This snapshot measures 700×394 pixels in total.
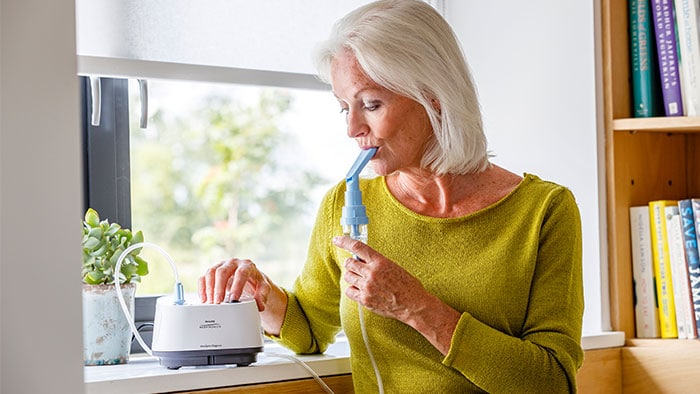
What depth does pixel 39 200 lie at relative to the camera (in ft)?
3.02

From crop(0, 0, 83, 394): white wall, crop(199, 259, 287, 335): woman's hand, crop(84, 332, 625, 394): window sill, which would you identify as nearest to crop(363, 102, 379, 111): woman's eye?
crop(199, 259, 287, 335): woman's hand

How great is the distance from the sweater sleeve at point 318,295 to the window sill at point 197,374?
3cm

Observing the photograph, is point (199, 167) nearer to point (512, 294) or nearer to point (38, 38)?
point (512, 294)

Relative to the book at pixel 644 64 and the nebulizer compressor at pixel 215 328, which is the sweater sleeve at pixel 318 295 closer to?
the nebulizer compressor at pixel 215 328

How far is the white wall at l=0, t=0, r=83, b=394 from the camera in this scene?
2.97 feet

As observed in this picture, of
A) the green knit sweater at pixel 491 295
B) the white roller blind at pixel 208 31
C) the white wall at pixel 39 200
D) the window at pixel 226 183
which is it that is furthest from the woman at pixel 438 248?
the window at pixel 226 183

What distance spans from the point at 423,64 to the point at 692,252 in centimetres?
75

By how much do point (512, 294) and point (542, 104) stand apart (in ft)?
2.26

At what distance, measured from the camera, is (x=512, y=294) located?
155 cm

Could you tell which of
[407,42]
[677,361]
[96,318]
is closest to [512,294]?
[407,42]

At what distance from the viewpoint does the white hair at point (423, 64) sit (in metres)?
1.52

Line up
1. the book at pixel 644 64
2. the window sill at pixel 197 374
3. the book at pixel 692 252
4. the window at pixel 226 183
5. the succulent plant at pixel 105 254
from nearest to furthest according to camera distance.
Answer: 1. the window sill at pixel 197 374
2. the succulent plant at pixel 105 254
3. the book at pixel 692 252
4. the book at pixel 644 64
5. the window at pixel 226 183

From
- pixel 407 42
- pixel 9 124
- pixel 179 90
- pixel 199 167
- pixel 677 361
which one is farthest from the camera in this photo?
pixel 199 167

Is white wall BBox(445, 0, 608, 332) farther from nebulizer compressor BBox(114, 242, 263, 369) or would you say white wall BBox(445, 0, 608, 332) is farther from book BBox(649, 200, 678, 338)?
nebulizer compressor BBox(114, 242, 263, 369)
